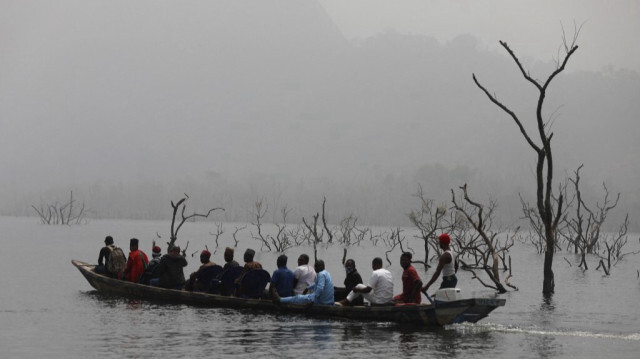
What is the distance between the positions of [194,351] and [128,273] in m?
10.5

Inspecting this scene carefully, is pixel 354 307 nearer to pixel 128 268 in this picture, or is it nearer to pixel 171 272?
pixel 171 272

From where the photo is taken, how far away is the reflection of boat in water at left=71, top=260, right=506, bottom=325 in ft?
77.0

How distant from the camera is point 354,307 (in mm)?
25047

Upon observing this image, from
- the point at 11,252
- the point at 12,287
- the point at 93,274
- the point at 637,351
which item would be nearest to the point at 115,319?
the point at 93,274

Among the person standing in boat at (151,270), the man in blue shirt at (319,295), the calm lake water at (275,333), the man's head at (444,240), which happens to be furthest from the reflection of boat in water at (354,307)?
the man's head at (444,240)

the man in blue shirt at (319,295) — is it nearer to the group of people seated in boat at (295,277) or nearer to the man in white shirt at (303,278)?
the group of people seated in boat at (295,277)

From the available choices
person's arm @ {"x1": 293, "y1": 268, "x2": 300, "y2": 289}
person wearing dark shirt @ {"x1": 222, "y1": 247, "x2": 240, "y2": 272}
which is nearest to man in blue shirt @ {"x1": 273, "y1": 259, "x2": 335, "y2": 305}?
person's arm @ {"x1": 293, "y1": 268, "x2": 300, "y2": 289}

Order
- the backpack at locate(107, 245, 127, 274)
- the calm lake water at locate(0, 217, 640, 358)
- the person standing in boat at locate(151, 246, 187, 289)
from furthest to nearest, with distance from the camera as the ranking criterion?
the backpack at locate(107, 245, 127, 274) < the person standing in boat at locate(151, 246, 187, 289) < the calm lake water at locate(0, 217, 640, 358)

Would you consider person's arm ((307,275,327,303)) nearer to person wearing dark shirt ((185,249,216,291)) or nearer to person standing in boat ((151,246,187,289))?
person wearing dark shirt ((185,249,216,291))

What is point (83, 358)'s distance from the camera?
20141 millimetres

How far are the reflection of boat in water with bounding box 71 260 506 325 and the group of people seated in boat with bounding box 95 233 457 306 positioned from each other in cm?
28

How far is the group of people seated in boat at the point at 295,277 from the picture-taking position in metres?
24.1

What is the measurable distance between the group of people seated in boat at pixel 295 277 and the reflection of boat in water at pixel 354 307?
0.28m

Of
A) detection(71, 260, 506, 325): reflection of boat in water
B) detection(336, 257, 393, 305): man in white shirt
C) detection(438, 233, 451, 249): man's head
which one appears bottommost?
detection(71, 260, 506, 325): reflection of boat in water
